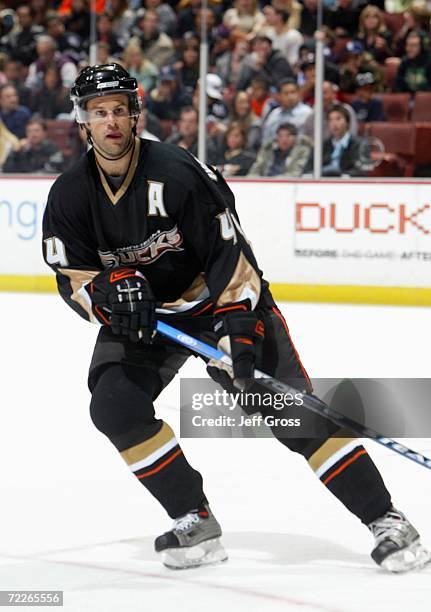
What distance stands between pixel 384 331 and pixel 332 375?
129 centimetres

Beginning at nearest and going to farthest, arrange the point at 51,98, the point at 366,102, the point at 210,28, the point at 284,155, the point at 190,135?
the point at 284,155 < the point at 366,102 < the point at 190,135 < the point at 210,28 < the point at 51,98

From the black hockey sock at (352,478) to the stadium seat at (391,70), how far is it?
5.58 meters

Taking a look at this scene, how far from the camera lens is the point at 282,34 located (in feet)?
26.0

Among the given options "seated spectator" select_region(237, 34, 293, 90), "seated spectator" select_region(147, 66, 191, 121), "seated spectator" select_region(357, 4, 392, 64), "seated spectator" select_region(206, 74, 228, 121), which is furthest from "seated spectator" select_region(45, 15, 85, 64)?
"seated spectator" select_region(357, 4, 392, 64)

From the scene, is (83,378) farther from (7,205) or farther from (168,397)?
(7,205)

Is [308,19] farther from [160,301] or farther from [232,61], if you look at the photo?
[160,301]

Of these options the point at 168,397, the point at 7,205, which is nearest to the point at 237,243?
the point at 168,397

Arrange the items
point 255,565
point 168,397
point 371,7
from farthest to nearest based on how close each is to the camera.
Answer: point 371,7, point 168,397, point 255,565

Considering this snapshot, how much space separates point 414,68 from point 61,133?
A: 233 centimetres

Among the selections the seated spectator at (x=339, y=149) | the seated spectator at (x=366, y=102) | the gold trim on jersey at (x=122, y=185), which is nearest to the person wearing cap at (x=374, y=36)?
the seated spectator at (x=366, y=102)

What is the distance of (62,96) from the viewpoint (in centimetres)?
848

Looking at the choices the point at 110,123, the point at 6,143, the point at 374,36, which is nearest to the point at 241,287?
the point at 110,123

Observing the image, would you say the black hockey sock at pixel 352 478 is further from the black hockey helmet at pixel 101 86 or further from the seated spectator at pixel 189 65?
the seated spectator at pixel 189 65

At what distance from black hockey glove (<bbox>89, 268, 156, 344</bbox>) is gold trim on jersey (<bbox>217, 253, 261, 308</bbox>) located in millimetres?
158
